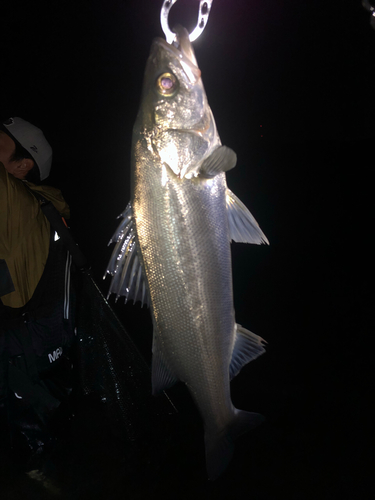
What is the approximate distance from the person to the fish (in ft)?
3.23

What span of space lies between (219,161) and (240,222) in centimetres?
31

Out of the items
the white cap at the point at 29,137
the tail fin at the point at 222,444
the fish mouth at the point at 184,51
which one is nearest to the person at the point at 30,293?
the white cap at the point at 29,137

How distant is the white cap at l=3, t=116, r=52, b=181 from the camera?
71.6 inches

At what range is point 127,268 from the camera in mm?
1211

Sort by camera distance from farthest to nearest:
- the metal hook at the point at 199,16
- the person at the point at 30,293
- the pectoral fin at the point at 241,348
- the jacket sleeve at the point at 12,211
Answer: the person at the point at 30,293 < the jacket sleeve at the point at 12,211 < the pectoral fin at the point at 241,348 < the metal hook at the point at 199,16

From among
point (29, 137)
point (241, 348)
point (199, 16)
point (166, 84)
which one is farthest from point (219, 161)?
point (29, 137)

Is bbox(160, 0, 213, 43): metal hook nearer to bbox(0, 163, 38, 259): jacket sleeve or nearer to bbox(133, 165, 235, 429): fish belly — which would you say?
bbox(133, 165, 235, 429): fish belly

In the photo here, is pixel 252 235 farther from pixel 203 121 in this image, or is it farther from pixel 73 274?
pixel 73 274

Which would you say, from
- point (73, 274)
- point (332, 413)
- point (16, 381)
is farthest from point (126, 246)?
point (332, 413)

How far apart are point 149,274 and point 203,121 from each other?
72 cm

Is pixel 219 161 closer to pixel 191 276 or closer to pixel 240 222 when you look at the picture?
pixel 240 222

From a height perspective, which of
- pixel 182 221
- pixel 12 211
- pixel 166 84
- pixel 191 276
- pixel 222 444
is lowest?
pixel 222 444

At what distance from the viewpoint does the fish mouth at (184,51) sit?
1034 millimetres

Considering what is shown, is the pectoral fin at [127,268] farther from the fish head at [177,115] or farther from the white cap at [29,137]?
the white cap at [29,137]
